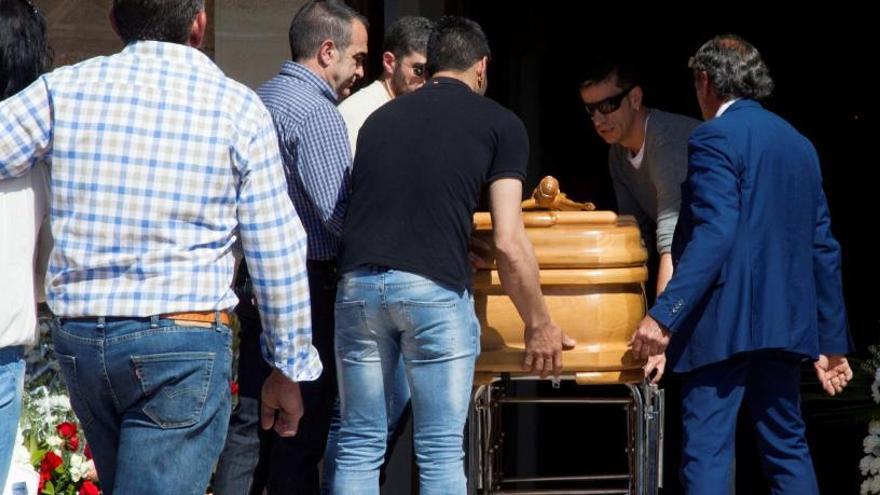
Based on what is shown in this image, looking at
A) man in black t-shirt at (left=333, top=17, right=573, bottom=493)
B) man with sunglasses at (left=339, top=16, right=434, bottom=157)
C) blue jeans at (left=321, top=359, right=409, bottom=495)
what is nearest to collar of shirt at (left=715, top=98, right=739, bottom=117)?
man in black t-shirt at (left=333, top=17, right=573, bottom=493)

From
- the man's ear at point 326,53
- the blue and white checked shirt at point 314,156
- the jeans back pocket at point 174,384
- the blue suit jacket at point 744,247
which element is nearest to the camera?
the jeans back pocket at point 174,384

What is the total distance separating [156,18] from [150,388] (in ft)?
2.70

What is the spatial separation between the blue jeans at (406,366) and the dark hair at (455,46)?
2.16ft

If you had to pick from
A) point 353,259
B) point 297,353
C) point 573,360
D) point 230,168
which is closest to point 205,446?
point 297,353

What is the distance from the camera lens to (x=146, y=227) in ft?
11.3

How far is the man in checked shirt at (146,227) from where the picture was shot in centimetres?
343

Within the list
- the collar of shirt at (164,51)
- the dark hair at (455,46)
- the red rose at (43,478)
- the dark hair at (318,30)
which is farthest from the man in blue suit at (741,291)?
the red rose at (43,478)

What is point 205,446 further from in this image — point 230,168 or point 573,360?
point 573,360

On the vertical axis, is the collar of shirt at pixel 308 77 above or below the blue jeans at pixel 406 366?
above

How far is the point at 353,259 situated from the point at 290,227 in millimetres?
922

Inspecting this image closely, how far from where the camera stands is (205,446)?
353cm

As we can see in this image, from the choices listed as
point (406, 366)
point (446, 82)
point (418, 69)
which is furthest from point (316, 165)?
point (418, 69)

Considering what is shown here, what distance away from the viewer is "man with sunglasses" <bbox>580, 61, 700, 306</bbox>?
18.2 feet

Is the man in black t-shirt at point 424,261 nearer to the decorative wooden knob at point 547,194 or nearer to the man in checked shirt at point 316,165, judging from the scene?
the man in checked shirt at point 316,165
